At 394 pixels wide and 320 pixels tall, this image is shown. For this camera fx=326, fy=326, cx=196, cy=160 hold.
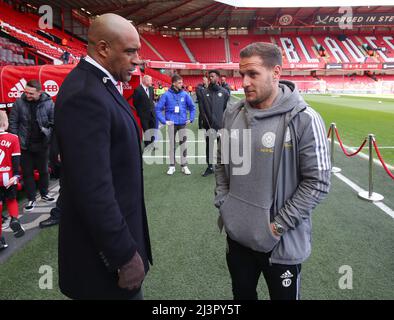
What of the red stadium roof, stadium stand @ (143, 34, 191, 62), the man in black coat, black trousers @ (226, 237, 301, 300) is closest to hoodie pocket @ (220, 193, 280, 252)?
black trousers @ (226, 237, 301, 300)

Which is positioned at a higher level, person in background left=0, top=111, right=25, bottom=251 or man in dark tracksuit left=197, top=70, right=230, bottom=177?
man in dark tracksuit left=197, top=70, right=230, bottom=177

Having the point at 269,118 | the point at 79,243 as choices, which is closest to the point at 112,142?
the point at 79,243

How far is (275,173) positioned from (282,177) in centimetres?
6

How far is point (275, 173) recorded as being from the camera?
1.83 metres

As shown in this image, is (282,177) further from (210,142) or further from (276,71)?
(210,142)

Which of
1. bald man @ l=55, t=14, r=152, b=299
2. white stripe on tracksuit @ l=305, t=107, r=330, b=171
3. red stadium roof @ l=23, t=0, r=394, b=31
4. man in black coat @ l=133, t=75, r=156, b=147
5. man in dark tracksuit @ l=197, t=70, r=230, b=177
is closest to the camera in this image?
bald man @ l=55, t=14, r=152, b=299

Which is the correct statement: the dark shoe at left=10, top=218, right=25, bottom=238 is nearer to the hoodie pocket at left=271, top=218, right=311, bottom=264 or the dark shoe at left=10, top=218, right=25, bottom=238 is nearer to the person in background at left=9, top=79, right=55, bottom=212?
the person in background at left=9, top=79, right=55, bottom=212

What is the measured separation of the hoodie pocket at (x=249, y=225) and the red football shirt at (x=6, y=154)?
3.33 meters

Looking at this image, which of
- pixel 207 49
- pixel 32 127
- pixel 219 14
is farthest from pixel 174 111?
pixel 207 49

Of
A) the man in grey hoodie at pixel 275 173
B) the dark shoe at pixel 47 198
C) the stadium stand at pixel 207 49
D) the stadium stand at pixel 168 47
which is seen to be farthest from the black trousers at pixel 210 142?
the stadium stand at pixel 207 49

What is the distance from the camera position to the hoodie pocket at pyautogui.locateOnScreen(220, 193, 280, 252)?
182cm

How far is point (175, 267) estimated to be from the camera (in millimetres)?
3367

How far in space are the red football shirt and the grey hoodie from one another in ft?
11.1

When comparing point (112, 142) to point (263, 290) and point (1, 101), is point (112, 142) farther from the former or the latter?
point (1, 101)
